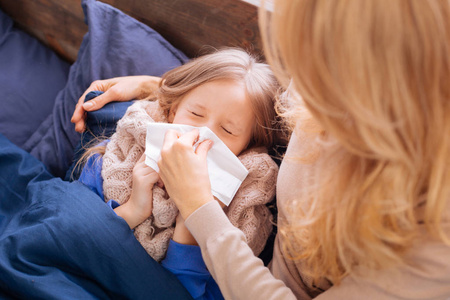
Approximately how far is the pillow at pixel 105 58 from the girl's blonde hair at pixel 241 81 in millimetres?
260

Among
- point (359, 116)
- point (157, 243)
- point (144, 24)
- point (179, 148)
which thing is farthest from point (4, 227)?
point (359, 116)

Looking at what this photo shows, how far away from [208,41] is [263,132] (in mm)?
459

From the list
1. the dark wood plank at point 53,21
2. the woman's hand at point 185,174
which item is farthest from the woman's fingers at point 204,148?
the dark wood plank at point 53,21

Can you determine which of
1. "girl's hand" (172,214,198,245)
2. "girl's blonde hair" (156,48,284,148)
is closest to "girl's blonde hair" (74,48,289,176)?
"girl's blonde hair" (156,48,284,148)

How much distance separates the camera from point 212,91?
0.97 meters

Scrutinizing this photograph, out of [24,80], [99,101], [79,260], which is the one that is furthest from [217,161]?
[24,80]

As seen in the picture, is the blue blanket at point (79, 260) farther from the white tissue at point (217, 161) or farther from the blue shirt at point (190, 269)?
the white tissue at point (217, 161)

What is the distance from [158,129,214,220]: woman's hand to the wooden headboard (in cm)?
56

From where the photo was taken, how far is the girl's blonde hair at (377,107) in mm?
431

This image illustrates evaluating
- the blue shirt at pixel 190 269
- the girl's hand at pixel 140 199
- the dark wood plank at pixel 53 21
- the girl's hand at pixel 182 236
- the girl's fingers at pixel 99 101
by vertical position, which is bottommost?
the blue shirt at pixel 190 269

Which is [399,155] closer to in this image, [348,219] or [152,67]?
[348,219]

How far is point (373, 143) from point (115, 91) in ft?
3.06

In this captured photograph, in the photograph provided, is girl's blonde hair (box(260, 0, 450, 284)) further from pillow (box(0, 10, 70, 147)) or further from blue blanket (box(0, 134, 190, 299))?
pillow (box(0, 10, 70, 147))

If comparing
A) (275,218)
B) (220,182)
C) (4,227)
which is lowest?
(4,227)
